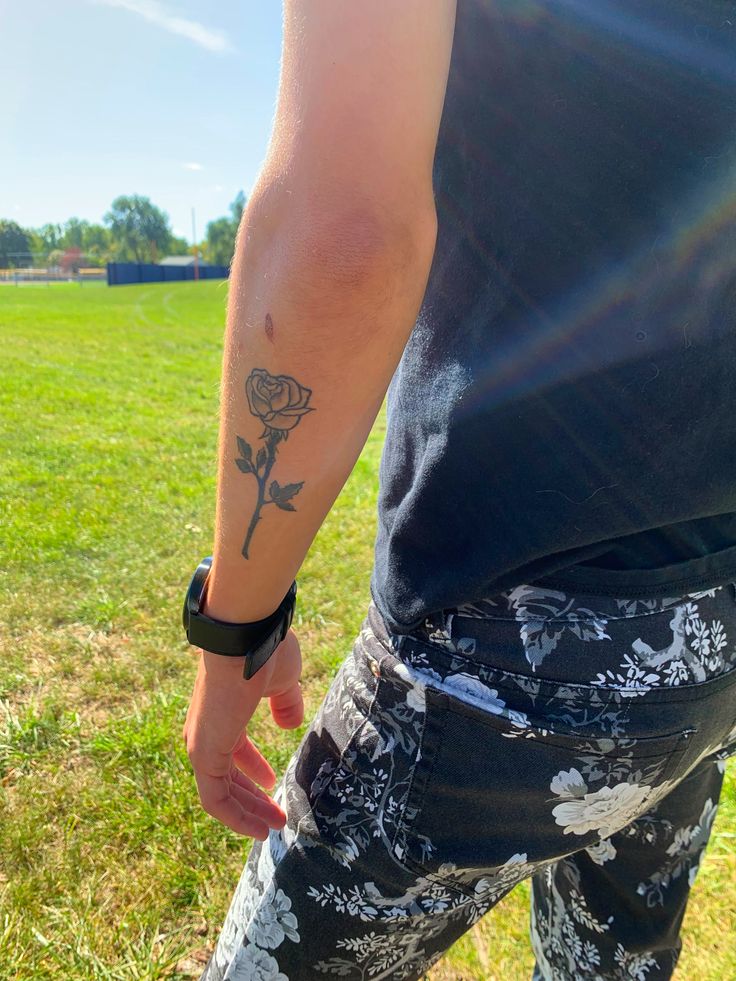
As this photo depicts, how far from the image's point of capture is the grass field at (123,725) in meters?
2.02

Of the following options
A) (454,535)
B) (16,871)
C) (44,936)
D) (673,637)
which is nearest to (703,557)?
(673,637)

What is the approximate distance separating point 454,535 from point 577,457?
19 centimetres

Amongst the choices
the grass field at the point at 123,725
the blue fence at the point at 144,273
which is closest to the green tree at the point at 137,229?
the blue fence at the point at 144,273

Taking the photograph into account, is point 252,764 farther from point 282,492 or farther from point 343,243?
point 343,243

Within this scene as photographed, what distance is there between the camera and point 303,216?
0.76 m

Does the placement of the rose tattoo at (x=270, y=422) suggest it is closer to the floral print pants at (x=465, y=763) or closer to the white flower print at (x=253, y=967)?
the floral print pants at (x=465, y=763)

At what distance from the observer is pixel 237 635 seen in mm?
976

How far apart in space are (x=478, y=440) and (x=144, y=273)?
63.0m

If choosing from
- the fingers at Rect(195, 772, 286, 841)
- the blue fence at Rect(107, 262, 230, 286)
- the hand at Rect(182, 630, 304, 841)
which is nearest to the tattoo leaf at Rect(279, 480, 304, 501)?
the hand at Rect(182, 630, 304, 841)

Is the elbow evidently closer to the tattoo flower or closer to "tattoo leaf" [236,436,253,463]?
the tattoo flower

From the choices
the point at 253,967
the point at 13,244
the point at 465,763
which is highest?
the point at 13,244

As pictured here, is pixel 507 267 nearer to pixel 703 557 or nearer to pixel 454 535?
pixel 454 535

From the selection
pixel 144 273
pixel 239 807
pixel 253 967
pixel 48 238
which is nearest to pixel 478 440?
pixel 239 807

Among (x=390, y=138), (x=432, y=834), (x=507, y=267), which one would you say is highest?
(x=390, y=138)
